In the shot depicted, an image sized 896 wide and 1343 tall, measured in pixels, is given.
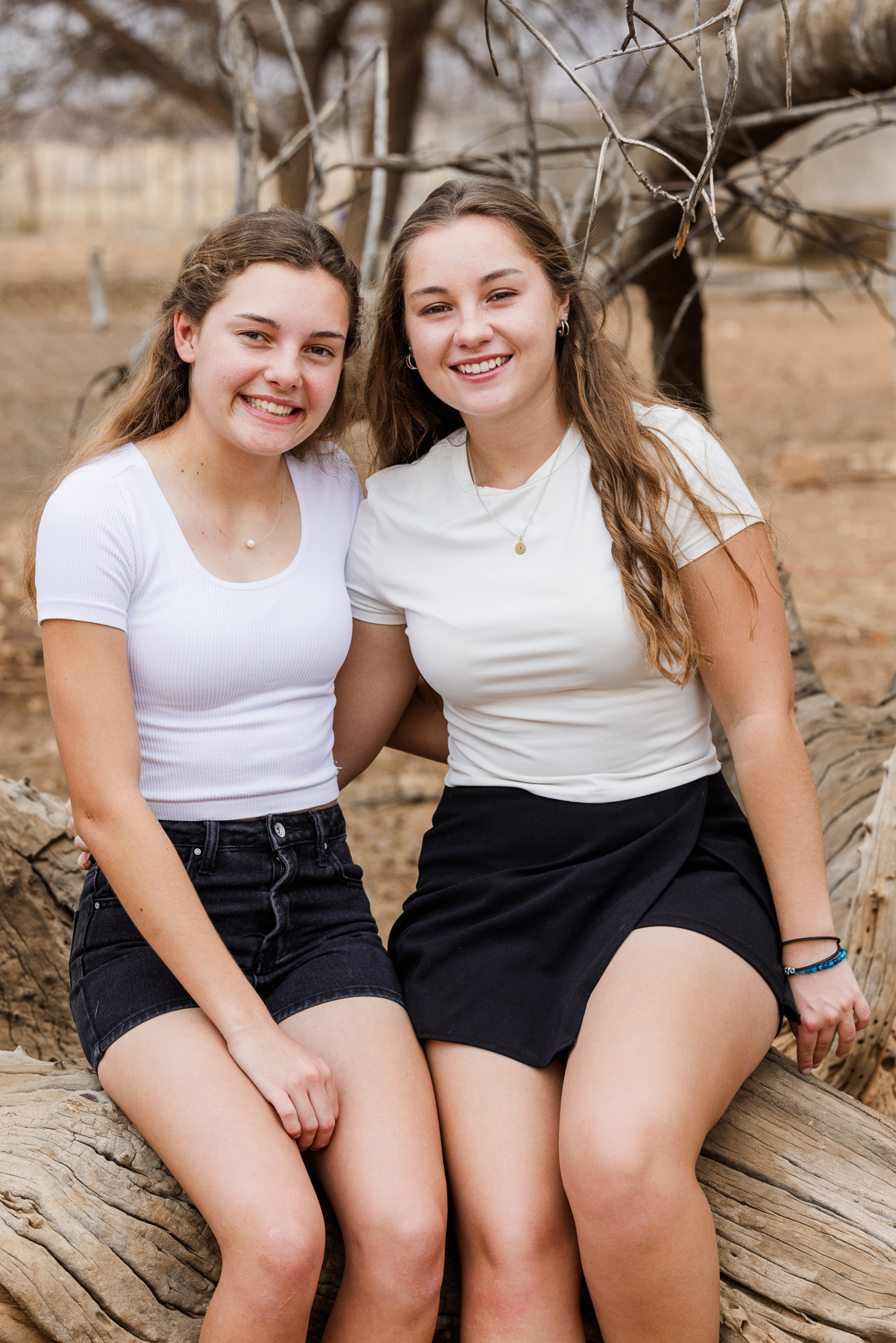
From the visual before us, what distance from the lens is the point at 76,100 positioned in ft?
28.3

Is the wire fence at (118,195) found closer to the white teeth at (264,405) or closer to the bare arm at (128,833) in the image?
the white teeth at (264,405)

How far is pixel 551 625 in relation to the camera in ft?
6.04

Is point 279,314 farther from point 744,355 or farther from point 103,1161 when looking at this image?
point 744,355

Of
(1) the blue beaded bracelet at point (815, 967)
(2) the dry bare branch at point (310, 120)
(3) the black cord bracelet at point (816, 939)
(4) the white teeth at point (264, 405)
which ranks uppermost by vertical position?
(2) the dry bare branch at point (310, 120)

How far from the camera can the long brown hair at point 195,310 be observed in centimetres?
181

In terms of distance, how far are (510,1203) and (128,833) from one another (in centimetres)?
67

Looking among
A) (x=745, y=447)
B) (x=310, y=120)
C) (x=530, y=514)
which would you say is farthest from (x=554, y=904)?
(x=745, y=447)

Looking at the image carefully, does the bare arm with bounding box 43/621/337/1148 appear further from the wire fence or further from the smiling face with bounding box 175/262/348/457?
the wire fence

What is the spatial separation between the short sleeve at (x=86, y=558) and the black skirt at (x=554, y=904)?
0.63 metres

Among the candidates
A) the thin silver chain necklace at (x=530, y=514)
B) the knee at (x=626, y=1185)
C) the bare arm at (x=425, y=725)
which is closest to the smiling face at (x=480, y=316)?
the thin silver chain necklace at (x=530, y=514)

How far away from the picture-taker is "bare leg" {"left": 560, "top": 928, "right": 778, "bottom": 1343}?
1.47 meters

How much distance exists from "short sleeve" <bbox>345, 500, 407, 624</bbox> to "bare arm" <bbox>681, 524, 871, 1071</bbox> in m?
0.48

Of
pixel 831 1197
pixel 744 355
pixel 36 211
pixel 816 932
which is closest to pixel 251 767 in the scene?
pixel 816 932

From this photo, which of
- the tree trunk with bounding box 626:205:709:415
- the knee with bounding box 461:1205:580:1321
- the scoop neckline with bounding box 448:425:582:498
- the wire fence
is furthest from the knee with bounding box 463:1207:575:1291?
the wire fence
